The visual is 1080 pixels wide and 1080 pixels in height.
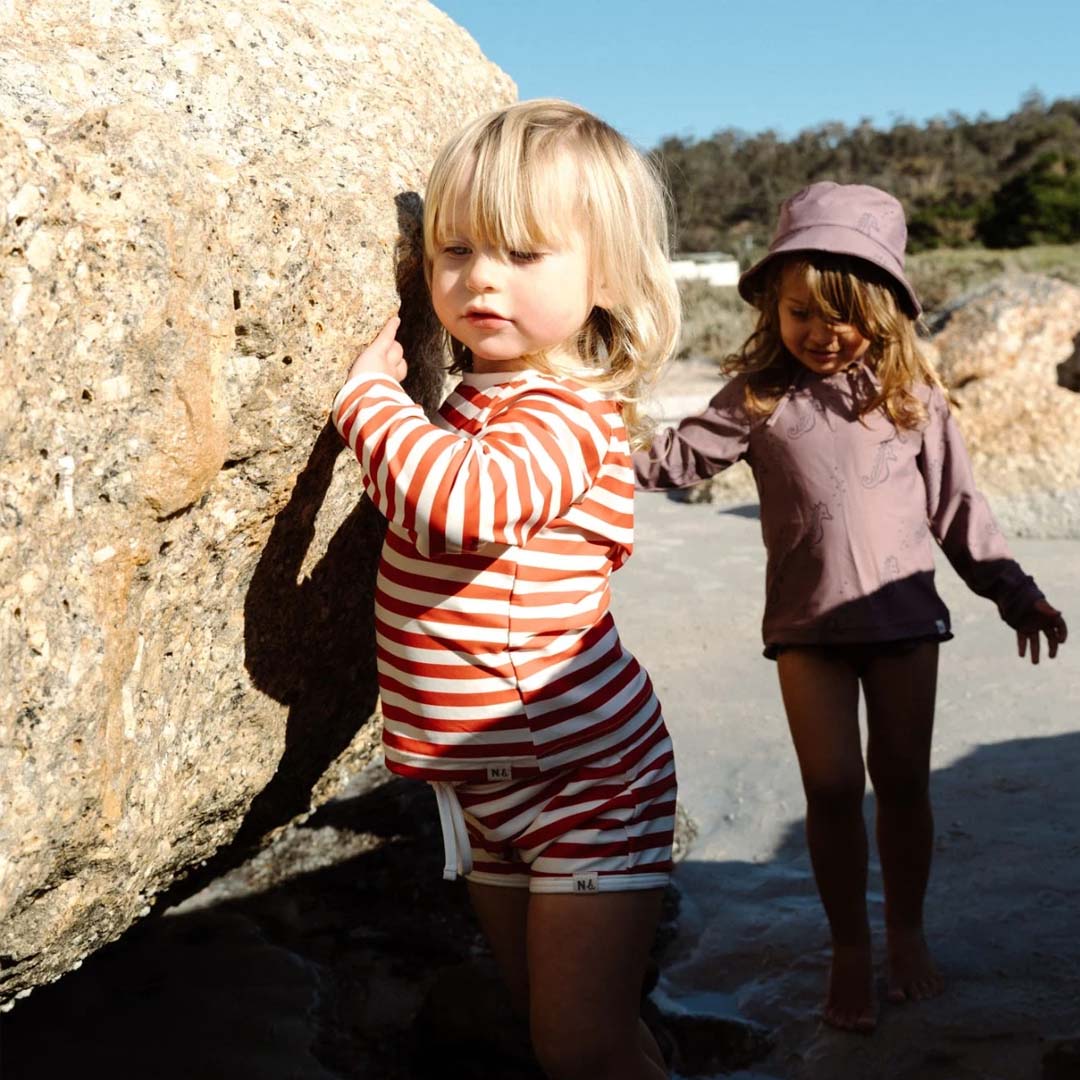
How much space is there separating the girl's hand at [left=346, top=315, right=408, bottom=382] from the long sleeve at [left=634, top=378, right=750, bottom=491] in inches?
36.6

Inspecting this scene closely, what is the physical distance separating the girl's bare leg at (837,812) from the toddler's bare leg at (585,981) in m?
0.83

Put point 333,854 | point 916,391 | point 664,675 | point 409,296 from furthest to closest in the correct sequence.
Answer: point 664,675 → point 333,854 → point 916,391 → point 409,296

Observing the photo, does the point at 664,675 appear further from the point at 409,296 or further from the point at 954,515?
the point at 409,296

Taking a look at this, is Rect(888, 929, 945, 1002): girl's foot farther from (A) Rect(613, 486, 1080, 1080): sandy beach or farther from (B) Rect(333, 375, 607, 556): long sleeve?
(B) Rect(333, 375, 607, 556): long sleeve

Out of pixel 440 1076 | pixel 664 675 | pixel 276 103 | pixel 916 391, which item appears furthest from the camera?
pixel 664 675

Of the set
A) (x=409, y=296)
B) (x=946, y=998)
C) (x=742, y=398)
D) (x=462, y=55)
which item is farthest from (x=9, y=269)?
(x=946, y=998)

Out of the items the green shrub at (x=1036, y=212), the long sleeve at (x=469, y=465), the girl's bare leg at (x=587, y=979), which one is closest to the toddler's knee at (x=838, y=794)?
the girl's bare leg at (x=587, y=979)

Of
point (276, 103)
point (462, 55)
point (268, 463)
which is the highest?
point (462, 55)

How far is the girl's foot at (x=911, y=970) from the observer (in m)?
2.73

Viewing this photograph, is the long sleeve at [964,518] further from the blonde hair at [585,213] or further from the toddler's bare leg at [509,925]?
the toddler's bare leg at [509,925]

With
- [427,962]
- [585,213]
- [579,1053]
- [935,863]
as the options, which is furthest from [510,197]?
[935,863]

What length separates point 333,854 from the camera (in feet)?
11.4

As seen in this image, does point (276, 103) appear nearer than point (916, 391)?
Yes

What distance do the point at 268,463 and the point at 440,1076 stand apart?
1298 mm
